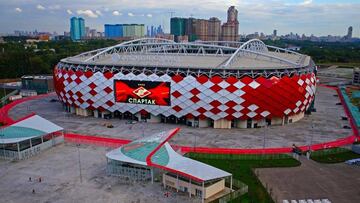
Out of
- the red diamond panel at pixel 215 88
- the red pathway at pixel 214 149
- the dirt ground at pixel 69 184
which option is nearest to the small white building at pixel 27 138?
the dirt ground at pixel 69 184

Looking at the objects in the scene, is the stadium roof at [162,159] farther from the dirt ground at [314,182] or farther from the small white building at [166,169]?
the dirt ground at [314,182]

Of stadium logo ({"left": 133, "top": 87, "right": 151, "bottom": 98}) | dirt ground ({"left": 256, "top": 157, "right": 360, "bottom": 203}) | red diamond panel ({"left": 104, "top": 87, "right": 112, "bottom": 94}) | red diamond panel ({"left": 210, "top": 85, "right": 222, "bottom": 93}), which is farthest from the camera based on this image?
red diamond panel ({"left": 104, "top": 87, "right": 112, "bottom": 94})

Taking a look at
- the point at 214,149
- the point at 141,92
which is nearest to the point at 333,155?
the point at 214,149

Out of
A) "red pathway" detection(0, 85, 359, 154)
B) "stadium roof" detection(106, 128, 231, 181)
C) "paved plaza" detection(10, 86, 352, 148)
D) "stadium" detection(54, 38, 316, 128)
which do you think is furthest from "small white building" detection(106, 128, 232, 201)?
"stadium" detection(54, 38, 316, 128)

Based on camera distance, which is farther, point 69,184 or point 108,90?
point 108,90

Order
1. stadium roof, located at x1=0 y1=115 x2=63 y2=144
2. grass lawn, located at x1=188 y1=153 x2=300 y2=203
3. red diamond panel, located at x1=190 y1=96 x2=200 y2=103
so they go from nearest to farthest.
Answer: grass lawn, located at x1=188 y1=153 x2=300 y2=203
stadium roof, located at x1=0 y1=115 x2=63 y2=144
red diamond panel, located at x1=190 y1=96 x2=200 y2=103

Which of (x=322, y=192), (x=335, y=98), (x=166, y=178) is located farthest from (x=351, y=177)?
(x=335, y=98)

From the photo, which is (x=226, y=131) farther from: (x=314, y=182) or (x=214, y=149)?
(x=314, y=182)

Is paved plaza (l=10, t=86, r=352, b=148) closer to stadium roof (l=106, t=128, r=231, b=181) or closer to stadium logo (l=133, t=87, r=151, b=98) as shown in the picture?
stadium logo (l=133, t=87, r=151, b=98)
